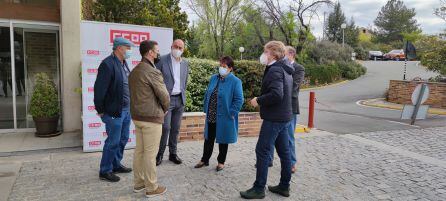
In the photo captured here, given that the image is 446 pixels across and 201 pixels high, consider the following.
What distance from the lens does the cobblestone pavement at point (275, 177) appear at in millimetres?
4250

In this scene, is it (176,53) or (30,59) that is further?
(30,59)

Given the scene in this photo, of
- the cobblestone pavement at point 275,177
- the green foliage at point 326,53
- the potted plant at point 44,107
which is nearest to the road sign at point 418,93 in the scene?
the cobblestone pavement at point 275,177

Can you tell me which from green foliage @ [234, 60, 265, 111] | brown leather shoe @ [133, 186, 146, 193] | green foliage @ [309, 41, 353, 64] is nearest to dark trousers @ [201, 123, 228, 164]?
brown leather shoe @ [133, 186, 146, 193]

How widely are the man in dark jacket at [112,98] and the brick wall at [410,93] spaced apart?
12.7m

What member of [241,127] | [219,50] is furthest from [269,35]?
[241,127]

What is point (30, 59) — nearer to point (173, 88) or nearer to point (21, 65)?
point (21, 65)

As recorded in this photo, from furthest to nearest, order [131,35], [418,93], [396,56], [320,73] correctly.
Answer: [396,56], [320,73], [418,93], [131,35]

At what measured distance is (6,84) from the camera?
749 centimetres

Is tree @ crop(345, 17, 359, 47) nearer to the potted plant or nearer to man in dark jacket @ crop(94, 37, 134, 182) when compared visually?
the potted plant

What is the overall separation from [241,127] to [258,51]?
26.0 meters

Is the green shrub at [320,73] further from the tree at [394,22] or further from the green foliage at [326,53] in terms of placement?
the tree at [394,22]

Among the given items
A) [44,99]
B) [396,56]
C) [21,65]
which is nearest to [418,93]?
[44,99]

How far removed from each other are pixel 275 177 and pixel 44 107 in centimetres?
483

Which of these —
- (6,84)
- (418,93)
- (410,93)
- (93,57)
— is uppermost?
(93,57)
